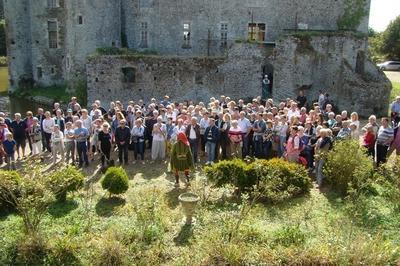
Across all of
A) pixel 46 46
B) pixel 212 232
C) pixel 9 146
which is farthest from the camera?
pixel 46 46

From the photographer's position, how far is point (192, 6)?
29.9 m

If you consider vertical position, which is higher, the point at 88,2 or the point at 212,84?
the point at 88,2

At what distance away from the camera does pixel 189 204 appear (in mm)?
10586

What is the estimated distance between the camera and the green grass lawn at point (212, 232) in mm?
9055

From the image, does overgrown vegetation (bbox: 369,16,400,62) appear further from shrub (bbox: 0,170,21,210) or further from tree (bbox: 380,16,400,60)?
shrub (bbox: 0,170,21,210)

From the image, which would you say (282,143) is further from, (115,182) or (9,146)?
(9,146)

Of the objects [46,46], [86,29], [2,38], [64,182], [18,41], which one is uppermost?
[86,29]

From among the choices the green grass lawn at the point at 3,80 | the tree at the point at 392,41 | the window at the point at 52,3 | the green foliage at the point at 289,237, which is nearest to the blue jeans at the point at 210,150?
the green foliage at the point at 289,237

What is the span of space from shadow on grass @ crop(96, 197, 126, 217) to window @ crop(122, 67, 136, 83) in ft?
50.5

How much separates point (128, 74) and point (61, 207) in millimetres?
16357

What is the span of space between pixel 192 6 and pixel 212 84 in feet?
21.7

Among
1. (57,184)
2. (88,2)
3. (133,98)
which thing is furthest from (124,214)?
(88,2)

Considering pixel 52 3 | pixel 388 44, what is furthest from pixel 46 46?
pixel 388 44

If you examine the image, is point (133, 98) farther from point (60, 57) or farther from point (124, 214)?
point (124, 214)
